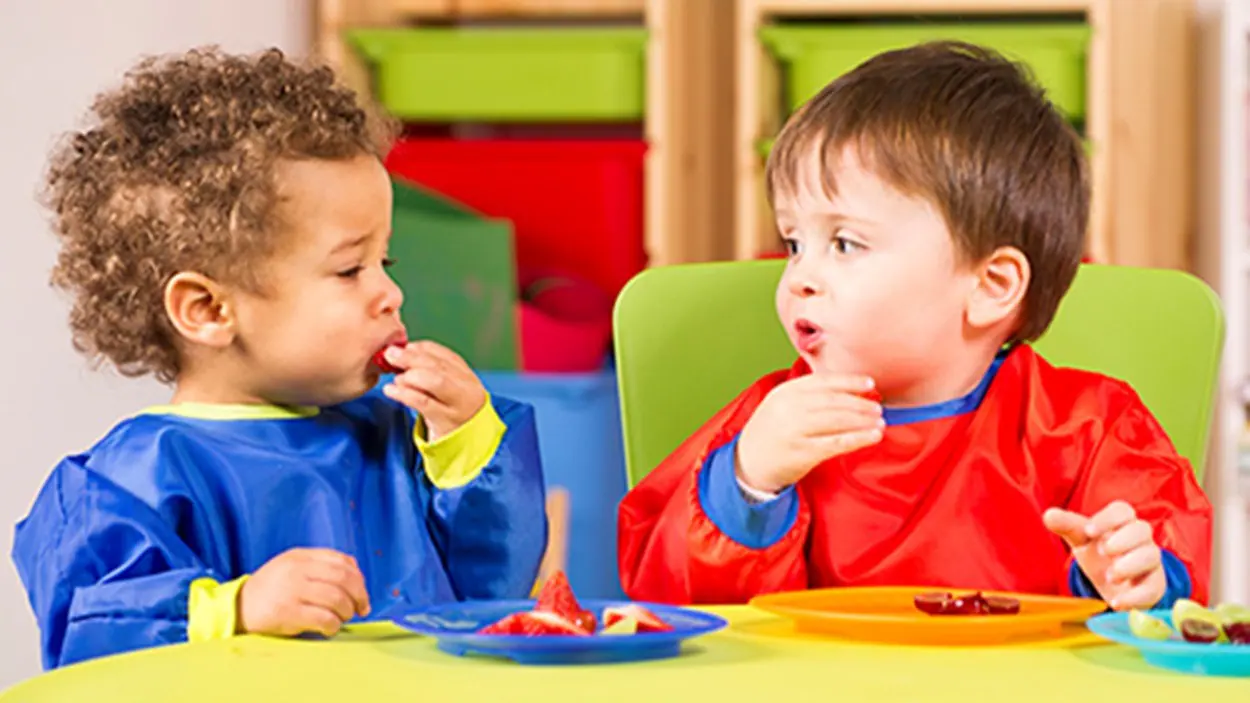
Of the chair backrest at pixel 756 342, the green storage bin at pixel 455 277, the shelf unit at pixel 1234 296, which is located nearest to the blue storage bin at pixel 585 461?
the green storage bin at pixel 455 277

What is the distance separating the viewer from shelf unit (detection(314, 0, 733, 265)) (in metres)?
3.14

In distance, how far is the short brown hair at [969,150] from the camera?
44.1 inches

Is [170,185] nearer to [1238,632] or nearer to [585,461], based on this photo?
[1238,632]

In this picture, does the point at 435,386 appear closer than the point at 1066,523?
No

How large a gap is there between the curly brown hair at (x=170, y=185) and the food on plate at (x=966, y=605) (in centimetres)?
53

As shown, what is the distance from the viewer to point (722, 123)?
11.5 feet

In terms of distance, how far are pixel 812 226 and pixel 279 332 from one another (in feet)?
1.19

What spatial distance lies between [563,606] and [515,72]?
245 centimetres

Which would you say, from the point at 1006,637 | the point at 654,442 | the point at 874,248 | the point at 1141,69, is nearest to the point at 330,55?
the point at 1141,69

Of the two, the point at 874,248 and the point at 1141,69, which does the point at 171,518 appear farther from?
the point at 1141,69

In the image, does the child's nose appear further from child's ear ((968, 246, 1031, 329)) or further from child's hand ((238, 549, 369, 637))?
child's hand ((238, 549, 369, 637))

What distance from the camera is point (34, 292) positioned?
7.69 ft

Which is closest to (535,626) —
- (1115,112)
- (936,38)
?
(936,38)

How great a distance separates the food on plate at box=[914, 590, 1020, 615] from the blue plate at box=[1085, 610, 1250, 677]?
81mm
